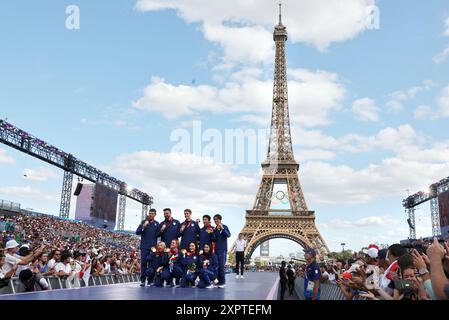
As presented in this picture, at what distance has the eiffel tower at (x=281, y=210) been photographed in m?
58.6

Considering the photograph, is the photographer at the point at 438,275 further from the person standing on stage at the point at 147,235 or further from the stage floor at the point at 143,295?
the person standing on stage at the point at 147,235

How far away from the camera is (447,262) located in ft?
15.1

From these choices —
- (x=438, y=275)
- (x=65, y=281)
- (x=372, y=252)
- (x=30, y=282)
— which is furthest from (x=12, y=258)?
(x=438, y=275)

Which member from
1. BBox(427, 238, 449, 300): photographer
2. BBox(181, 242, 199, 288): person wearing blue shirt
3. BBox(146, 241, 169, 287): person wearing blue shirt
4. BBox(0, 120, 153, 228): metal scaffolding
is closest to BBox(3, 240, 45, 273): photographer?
BBox(146, 241, 169, 287): person wearing blue shirt

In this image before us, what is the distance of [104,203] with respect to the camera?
56.1m

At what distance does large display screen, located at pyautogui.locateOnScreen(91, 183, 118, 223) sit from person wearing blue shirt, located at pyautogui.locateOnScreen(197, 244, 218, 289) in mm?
44263

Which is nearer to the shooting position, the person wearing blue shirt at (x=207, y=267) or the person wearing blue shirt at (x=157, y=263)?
the person wearing blue shirt at (x=207, y=267)

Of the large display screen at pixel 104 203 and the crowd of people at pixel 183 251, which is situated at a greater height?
the large display screen at pixel 104 203

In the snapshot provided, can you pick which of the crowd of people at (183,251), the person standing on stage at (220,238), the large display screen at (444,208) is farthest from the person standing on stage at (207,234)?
the large display screen at (444,208)

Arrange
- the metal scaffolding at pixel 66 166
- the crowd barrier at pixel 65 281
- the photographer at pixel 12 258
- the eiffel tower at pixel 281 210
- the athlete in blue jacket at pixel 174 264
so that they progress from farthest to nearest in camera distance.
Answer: the eiffel tower at pixel 281 210
the metal scaffolding at pixel 66 166
the athlete in blue jacket at pixel 174 264
the photographer at pixel 12 258
the crowd barrier at pixel 65 281

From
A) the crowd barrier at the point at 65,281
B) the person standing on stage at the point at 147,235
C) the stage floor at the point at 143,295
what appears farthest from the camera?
the person standing on stage at the point at 147,235

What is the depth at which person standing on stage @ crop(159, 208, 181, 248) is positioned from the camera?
12.3 meters
